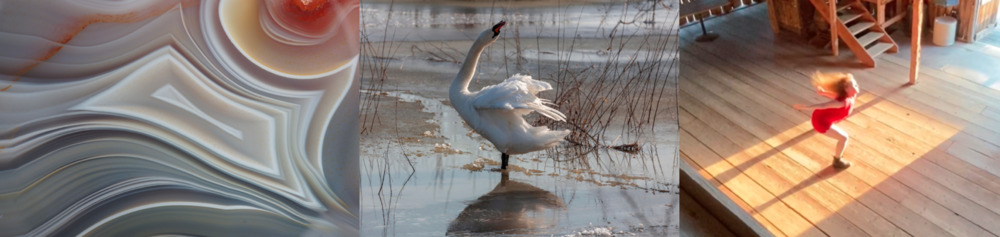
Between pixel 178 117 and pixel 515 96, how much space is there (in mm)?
938

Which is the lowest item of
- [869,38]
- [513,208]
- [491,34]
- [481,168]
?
[513,208]

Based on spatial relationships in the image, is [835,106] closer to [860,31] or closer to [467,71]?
[860,31]

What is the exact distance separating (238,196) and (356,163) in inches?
13.9

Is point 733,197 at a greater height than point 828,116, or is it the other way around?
point 828,116

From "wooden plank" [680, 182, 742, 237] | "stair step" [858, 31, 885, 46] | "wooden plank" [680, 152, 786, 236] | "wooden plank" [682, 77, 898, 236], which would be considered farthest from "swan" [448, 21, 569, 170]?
"stair step" [858, 31, 885, 46]

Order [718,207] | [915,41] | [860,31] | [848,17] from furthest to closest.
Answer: [848,17] → [860,31] → [915,41] → [718,207]

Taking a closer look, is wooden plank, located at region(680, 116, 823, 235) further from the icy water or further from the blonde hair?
the icy water

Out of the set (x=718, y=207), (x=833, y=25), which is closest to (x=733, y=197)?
(x=718, y=207)

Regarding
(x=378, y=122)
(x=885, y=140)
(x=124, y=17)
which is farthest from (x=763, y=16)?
(x=124, y=17)

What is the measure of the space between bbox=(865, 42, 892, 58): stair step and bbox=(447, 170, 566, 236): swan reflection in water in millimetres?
3524

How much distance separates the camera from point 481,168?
2463mm

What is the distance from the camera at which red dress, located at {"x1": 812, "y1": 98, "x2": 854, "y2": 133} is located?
399 centimetres

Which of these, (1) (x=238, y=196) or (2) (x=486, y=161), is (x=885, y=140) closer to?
(2) (x=486, y=161)

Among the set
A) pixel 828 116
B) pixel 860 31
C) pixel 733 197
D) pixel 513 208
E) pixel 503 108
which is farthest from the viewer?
pixel 860 31
